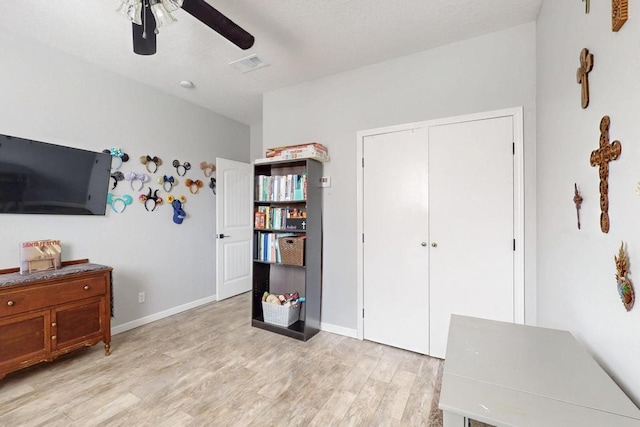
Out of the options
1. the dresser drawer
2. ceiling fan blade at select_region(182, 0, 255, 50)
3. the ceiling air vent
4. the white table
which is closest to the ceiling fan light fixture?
ceiling fan blade at select_region(182, 0, 255, 50)

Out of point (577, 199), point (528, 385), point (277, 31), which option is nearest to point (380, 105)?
point (277, 31)

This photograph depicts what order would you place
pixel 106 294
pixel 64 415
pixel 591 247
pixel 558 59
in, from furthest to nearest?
pixel 106 294, pixel 64 415, pixel 558 59, pixel 591 247

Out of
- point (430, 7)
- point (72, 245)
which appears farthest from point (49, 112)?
point (430, 7)

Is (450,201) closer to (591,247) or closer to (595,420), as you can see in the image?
(591,247)

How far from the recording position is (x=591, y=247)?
1098 millimetres

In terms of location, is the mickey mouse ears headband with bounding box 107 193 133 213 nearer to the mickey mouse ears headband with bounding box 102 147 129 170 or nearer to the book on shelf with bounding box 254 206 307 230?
the mickey mouse ears headband with bounding box 102 147 129 170

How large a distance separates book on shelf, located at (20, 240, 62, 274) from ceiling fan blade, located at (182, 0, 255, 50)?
7.22 ft

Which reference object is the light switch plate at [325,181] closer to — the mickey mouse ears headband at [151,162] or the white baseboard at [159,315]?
the mickey mouse ears headband at [151,162]

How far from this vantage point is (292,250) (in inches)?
110

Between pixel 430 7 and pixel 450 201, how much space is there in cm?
142

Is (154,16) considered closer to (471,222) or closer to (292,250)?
(292,250)

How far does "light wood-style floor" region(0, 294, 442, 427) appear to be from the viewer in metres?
1.69

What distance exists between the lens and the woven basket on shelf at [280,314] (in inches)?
112

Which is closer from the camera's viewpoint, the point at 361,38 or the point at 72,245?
the point at 361,38
